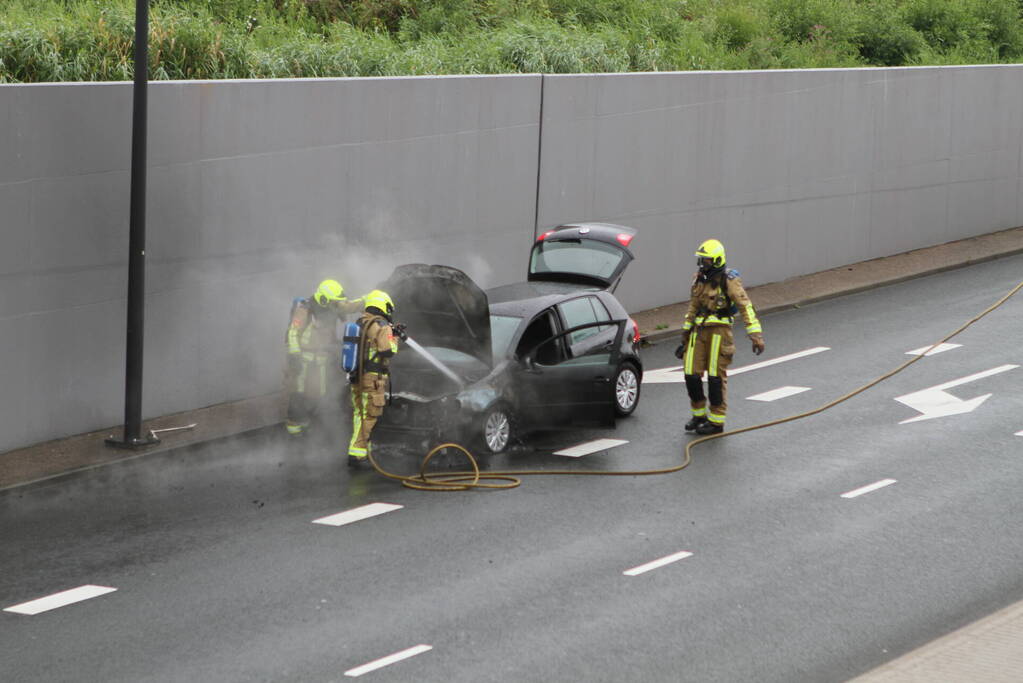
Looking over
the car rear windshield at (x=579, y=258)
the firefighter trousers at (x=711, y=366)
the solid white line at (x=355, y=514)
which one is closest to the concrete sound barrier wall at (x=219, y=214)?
the car rear windshield at (x=579, y=258)

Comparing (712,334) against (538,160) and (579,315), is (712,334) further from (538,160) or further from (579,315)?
(538,160)

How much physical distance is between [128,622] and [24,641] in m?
A: 0.70

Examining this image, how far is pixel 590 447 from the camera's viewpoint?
14.7m

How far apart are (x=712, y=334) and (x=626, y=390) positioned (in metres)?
1.31

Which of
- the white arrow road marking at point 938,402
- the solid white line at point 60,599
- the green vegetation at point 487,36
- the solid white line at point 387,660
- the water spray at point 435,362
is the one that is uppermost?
the green vegetation at point 487,36

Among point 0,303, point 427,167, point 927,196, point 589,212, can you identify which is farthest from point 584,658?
point 927,196

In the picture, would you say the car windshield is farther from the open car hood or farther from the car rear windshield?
the car rear windshield

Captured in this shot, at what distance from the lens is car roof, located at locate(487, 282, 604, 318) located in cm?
1496

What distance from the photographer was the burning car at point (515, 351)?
1396 cm

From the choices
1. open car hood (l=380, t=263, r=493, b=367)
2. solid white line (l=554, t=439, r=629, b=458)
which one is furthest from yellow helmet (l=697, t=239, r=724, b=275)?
open car hood (l=380, t=263, r=493, b=367)

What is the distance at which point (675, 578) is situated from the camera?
10.8 metres

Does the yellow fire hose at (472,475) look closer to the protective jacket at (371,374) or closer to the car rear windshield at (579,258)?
the protective jacket at (371,374)

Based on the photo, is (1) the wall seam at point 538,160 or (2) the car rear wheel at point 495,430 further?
(1) the wall seam at point 538,160

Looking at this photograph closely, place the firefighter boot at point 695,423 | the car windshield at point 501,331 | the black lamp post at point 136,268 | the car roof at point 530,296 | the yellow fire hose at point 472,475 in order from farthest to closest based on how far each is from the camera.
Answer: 1. the firefighter boot at point 695,423
2. the car roof at point 530,296
3. the car windshield at point 501,331
4. the black lamp post at point 136,268
5. the yellow fire hose at point 472,475
